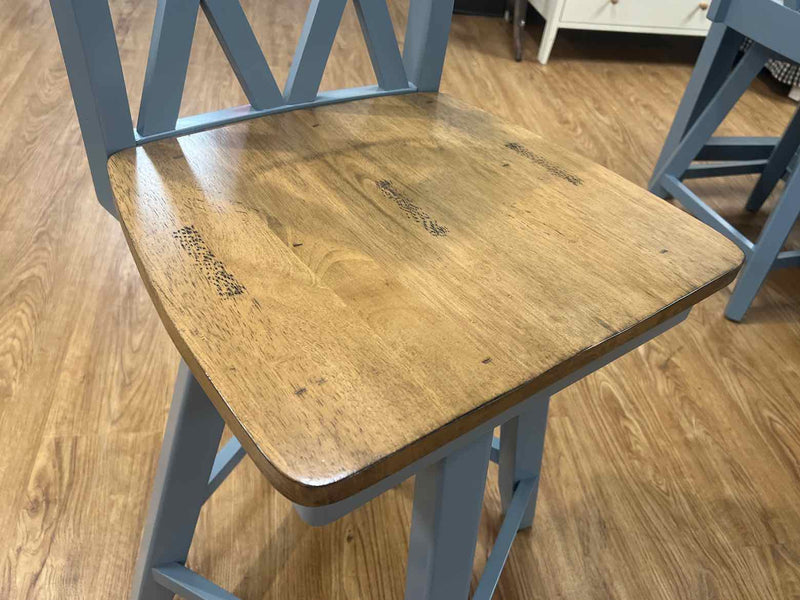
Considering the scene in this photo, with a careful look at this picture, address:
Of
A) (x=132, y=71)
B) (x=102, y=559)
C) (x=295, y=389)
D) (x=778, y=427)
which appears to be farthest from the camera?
(x=132, y=71)

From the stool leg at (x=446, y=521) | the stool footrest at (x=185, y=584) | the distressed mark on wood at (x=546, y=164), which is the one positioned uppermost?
the distressed mark on wood at (x=546, y=164)

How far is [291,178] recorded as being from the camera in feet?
1.93

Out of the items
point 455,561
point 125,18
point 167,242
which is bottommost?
point 125,18

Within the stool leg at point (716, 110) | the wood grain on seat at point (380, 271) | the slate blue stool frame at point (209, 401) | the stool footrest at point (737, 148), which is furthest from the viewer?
the stool footrest at point (737, 148)

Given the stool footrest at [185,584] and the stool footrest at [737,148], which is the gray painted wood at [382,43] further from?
the stool footrest at [737,148]

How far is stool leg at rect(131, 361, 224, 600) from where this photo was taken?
62cm

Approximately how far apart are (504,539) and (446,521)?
332 mm

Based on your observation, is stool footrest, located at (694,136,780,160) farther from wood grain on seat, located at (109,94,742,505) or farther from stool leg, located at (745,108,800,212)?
wood grain on seat, located at (109,94,742,505)

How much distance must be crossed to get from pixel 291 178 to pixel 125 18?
89.3 inches

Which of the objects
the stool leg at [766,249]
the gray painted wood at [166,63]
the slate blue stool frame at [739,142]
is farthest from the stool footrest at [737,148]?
the gray painted wood at [166,63]

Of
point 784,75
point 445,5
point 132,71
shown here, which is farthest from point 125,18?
point 784,75

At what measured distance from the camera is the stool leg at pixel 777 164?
1.58 meters

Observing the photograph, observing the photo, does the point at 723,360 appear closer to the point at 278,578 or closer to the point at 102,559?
the point at 278,578

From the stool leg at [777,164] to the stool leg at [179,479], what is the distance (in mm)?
1475
